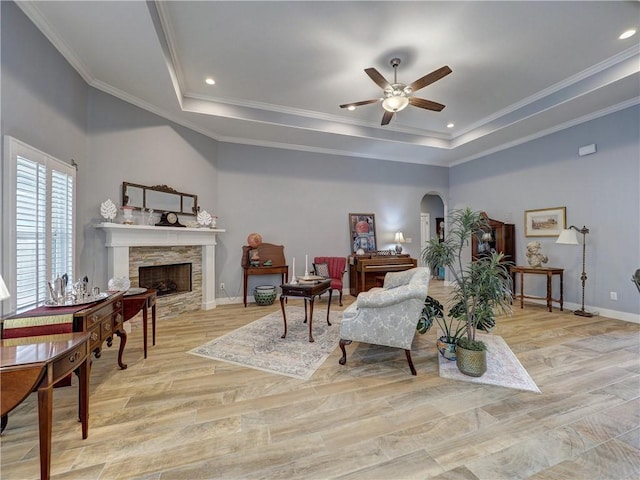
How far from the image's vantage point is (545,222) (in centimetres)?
494

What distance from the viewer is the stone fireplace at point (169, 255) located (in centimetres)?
347

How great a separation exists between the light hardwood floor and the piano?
274 cm

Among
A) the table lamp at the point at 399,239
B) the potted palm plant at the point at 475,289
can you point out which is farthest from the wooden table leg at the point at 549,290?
the potted palm plant at the point at 475,289

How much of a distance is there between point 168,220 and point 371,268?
3823 millimetres

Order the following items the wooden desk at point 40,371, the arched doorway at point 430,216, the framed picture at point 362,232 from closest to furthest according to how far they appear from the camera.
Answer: the wooden desk at point 40,371
the framed picture at point 362,232
the arched doorway at point 430,216

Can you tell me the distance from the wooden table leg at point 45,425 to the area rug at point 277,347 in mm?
1450

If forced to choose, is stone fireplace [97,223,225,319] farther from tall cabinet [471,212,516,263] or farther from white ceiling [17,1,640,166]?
tall cabinet [471,212,516,263]

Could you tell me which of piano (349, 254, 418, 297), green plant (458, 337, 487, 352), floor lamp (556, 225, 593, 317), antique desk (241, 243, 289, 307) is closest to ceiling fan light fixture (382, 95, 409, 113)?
green plant (458, 337, 487, 352)

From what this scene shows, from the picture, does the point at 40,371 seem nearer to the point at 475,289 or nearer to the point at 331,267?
the point at 475,289

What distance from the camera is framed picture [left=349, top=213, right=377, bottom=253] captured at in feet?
19.7

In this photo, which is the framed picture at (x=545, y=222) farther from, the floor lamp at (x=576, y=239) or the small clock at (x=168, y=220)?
the small clock at (x=168, y=220)

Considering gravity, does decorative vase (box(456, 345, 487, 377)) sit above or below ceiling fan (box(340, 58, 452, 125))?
below

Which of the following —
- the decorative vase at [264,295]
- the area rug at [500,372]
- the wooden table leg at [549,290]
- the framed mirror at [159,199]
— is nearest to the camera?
the area rug at [500,372]

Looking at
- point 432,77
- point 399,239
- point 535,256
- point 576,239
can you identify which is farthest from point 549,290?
point 432,77
